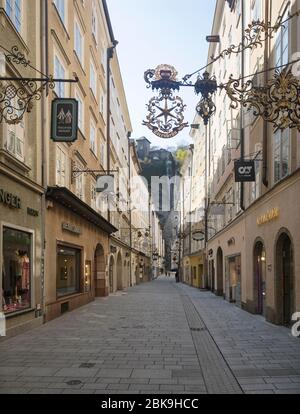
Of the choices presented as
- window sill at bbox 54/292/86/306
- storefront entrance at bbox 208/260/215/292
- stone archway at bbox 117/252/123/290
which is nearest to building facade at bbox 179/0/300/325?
storefront entrance at bbox 208/260/215/292

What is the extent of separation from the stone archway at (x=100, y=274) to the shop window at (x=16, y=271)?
51.7 feet

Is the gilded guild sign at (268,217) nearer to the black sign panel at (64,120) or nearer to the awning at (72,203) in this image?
the black sign panel at (64,120)

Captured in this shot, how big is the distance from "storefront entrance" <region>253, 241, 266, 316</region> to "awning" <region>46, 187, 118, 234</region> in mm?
7506

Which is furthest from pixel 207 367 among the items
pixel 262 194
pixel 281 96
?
pixel 262 194

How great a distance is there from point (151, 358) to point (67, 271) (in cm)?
1092

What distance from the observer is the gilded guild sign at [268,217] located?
14.6 m

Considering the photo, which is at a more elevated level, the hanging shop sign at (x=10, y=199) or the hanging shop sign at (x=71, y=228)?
the hanging shop sign at (x=10, y=199)

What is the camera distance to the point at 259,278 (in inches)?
723

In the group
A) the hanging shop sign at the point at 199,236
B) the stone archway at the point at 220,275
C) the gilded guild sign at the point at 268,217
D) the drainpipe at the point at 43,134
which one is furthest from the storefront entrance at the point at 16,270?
the hanging shop sign at the point at 199,236

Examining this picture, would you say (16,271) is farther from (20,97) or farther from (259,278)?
(259,278)

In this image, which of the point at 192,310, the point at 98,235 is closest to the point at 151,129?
the point at 192,310

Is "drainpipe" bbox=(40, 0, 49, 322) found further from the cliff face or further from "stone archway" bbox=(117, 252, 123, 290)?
the cliff face

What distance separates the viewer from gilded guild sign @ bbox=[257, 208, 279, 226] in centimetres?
1463

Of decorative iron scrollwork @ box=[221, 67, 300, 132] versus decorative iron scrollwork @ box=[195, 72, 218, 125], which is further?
decorative iron scrollwork @ box=[195, 72, 218, 125]
